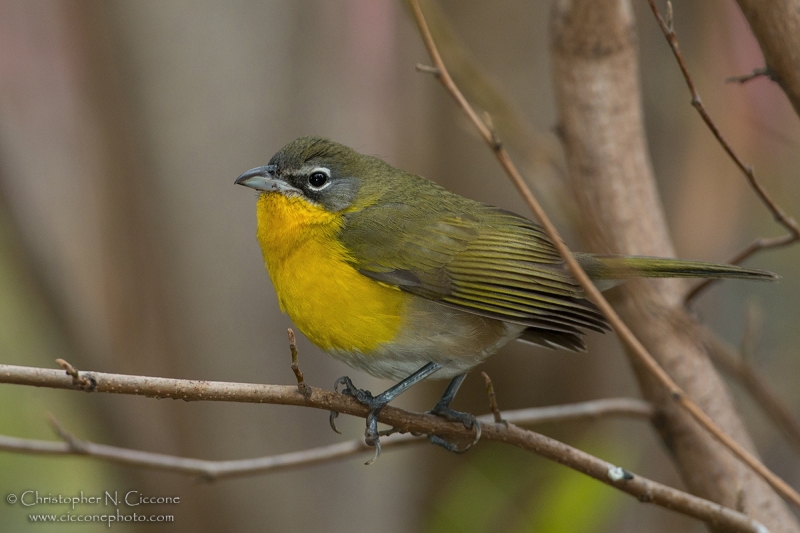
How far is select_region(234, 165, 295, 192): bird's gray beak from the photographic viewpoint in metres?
3.28

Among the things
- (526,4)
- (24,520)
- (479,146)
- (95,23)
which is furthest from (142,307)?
(526,4)

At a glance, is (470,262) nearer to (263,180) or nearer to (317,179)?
(317,179)

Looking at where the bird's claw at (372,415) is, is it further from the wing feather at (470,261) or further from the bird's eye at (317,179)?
the bird's eye at (317,179)

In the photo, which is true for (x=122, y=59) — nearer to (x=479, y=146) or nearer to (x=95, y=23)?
(x=95, y=23)

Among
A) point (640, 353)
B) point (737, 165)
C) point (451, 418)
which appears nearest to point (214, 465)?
point (451, 418)

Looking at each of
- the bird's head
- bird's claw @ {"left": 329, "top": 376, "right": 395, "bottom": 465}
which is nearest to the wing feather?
the bird's head

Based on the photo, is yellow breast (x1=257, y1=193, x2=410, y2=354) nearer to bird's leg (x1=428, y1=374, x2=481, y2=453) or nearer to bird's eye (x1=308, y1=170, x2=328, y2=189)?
bird's eye (x1=308, y1=170, x2=328, y2=189)

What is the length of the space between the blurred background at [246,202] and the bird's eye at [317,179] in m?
1.00

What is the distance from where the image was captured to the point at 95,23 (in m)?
4.71

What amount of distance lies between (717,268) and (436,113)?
3.15 meters

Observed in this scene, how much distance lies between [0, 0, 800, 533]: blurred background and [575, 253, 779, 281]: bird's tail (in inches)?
48.8

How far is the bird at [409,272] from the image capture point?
3.02 meters

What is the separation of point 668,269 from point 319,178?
4.71 ft

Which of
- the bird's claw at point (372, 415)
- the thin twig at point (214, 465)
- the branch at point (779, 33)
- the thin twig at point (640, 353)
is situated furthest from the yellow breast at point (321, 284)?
the branch at point (779, 33)
